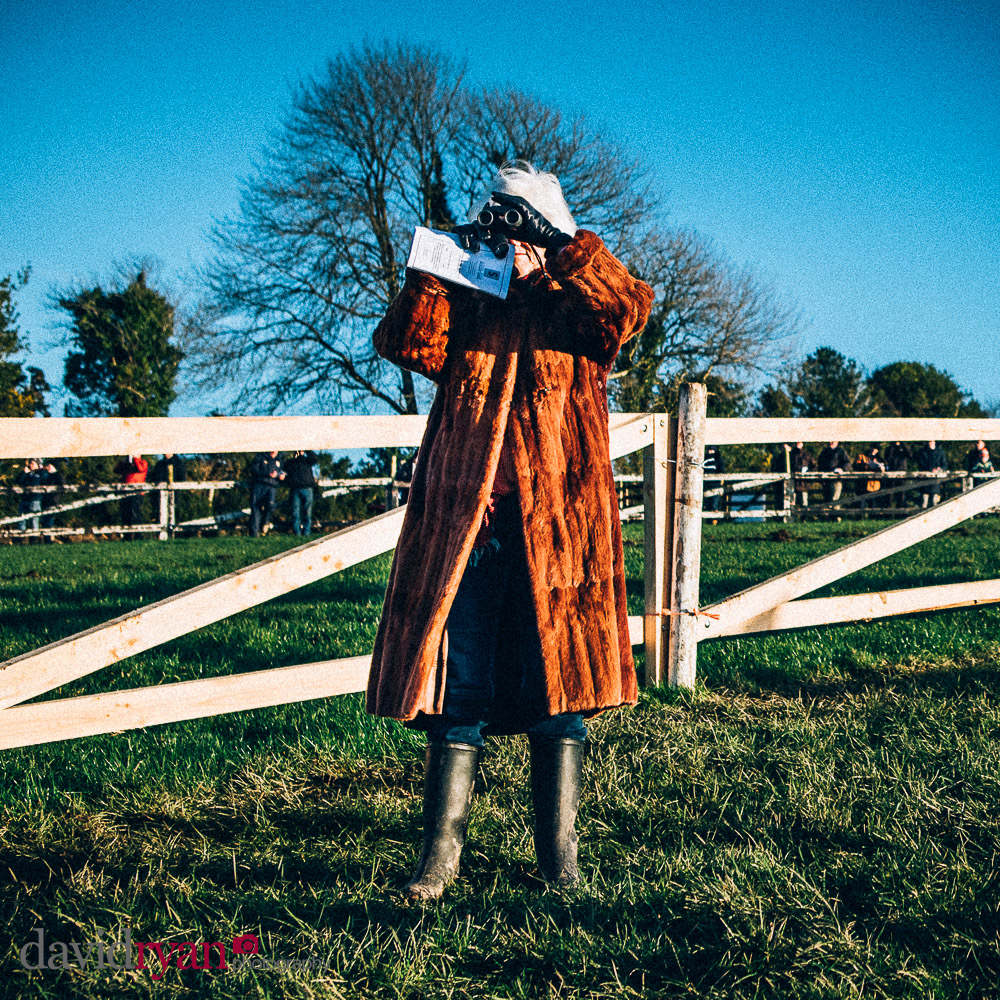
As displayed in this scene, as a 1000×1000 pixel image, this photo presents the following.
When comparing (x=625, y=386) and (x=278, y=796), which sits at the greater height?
(x=625, y=386)

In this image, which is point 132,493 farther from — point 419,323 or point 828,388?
point 828,388

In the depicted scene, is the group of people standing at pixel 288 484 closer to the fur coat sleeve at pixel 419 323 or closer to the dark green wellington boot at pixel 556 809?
the fur coat sleeve at pixel 419 323

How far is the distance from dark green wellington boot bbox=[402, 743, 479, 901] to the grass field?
0.21ft

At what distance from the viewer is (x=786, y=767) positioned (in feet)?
9.02

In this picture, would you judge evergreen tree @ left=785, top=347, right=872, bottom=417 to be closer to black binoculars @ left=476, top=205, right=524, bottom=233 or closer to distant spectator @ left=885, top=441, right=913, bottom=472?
distant spectator @ left=885, top=441, right=913, bottom=472

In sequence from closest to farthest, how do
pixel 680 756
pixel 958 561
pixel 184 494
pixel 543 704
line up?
pixel 543 704 < pixel 680 756 < pixel 958 561 < pixel 184 494

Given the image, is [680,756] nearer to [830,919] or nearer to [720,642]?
[830,919]

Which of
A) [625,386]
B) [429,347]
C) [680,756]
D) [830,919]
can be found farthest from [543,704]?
[625,386]

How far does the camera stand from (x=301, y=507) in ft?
52.5

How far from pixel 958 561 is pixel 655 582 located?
5283 mm

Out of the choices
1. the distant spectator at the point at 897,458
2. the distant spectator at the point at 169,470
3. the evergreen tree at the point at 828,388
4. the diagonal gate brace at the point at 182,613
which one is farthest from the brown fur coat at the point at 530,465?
the evergreen tree at the point at 828,388

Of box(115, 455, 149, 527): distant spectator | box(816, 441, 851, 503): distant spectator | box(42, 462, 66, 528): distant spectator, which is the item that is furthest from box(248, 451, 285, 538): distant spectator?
box(816, 441, 851, 503): distant spectator

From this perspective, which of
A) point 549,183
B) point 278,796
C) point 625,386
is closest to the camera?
point 549,183

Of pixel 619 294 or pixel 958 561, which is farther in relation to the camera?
pixel 958 561
